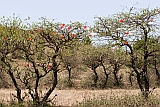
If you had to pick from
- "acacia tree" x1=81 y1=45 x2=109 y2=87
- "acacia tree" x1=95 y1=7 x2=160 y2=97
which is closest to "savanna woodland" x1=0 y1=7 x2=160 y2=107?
"acacia tree" x1=95 y1=7 x2=160 y2=97

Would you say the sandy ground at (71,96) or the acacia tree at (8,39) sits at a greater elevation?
the acacia tree at (8,39)

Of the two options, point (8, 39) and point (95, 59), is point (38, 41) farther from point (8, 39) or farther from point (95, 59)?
point (95, 59)

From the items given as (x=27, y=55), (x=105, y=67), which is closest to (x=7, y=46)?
(x=27, y=55)

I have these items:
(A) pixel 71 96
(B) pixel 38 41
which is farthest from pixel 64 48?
(A) pixel 71 96

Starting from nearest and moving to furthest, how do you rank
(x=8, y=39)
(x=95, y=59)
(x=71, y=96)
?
(x=8, y=39) < (x=71, y=96) < (x=95, y=59)

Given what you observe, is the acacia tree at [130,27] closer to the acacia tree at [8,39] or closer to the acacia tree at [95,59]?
the acacia tree at [8,39]

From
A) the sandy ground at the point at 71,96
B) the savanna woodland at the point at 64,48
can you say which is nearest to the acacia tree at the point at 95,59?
the sandy ground at the point at 71,96

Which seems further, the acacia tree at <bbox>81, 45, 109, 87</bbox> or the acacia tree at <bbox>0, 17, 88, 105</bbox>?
the acacia tree at <bbox>81, 45, 109, 87</bbox>

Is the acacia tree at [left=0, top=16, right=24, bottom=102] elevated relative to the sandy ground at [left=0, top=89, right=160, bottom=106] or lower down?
elevated

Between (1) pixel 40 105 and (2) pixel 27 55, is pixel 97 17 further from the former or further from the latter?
(1) pixel 40 105

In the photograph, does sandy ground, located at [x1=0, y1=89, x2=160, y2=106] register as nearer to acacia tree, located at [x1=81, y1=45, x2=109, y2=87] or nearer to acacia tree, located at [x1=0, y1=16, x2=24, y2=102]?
acacia tree, located at [x1=0, y1=16, x2=24, y2=102]

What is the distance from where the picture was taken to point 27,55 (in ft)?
28.2

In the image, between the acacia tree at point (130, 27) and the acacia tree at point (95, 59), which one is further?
the acacia tree at point (95, 59)

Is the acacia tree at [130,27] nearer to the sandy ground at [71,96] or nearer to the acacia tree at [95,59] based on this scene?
the sandy ground at [71,96]
